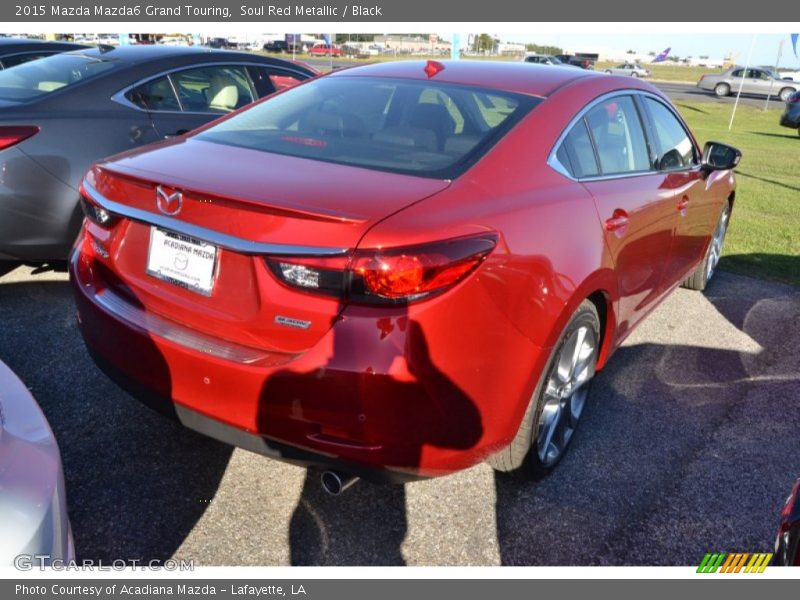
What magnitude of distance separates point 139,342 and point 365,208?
926mm

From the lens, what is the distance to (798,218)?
25.7ft

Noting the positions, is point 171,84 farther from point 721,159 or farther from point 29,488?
point 29,488

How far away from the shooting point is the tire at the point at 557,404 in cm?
249

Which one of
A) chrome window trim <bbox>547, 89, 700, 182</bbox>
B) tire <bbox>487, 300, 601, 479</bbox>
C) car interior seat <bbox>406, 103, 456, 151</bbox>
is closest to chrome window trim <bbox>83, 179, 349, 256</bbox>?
car interior seat <bbox>406, 103, 456, 151</bbox>

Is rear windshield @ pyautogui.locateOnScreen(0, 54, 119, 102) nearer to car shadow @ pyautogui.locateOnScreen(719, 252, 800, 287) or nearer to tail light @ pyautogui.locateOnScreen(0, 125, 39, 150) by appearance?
tail light @ pyautogui.locateOnScreen(0, 125, 39, 150)

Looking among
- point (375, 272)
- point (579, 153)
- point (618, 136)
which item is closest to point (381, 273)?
point (375, 272)

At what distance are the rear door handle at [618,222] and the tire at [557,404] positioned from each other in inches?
13.3

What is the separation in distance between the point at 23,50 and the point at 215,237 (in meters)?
6.96

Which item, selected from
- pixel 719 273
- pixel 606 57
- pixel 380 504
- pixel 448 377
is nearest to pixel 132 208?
pixel 448 377

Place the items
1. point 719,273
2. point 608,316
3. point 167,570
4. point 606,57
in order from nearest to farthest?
point 167,570 < point 608,316 < point 719,273 < point 606,57

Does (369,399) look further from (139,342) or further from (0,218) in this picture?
(0,218)

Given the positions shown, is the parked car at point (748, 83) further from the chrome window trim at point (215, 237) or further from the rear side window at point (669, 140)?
the chrome window trim at point (215, 237)

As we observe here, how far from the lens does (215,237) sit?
2029 mm

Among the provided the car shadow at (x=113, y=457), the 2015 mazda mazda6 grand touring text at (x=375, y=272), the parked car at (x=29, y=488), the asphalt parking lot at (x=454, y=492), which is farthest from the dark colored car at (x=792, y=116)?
the parked car at (x=29, y=488)
